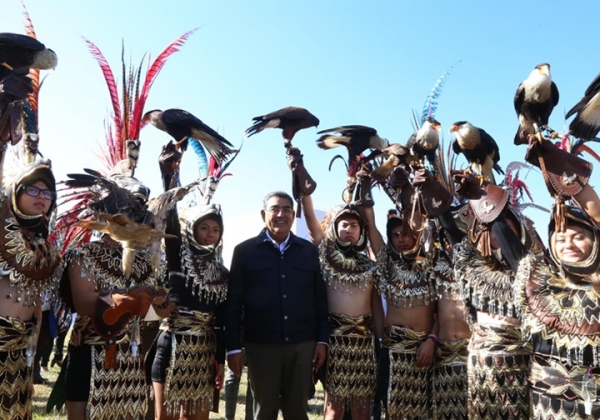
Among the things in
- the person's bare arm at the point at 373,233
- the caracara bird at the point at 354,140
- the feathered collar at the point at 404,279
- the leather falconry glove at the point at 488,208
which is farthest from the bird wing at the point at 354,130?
the leather falconry glove at the point at 488,208

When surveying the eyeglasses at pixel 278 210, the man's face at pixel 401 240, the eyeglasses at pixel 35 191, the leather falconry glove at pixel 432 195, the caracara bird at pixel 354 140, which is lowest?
the eyeglasses at pixel 35 191

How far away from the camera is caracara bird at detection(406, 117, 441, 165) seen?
14.3 ft

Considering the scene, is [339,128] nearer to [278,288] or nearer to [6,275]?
[278,288]

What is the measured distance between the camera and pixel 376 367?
468 cm

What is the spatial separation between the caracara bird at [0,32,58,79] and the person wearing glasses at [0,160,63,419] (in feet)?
2.03

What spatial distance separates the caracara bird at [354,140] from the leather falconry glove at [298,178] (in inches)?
13.5

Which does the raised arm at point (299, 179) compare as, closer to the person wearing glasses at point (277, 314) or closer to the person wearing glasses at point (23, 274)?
the person wearing glasses at point (277, 314)

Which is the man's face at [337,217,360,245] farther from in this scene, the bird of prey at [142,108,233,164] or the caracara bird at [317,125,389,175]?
the bird of prey at [142,108,233,164]

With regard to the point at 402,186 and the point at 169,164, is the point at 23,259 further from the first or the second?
the point at 402,186

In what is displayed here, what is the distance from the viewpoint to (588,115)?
3.08m

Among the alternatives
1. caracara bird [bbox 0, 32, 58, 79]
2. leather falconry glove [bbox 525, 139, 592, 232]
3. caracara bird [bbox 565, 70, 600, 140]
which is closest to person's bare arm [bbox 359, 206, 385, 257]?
leather falconry glove [bbox 525, 139, 592, 232]

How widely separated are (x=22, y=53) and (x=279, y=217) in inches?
87.1

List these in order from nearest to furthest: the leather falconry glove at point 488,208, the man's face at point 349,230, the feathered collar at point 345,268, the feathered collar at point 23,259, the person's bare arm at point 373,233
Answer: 1. the feathered collar at point 23,259
2. the leather falconry glove at point 488,208
3. the feathered collar at point 345,268
4. the man's face at point 349,230
5. the person's bare arm at point 373,233

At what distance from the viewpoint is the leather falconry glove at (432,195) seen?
4.24 m
